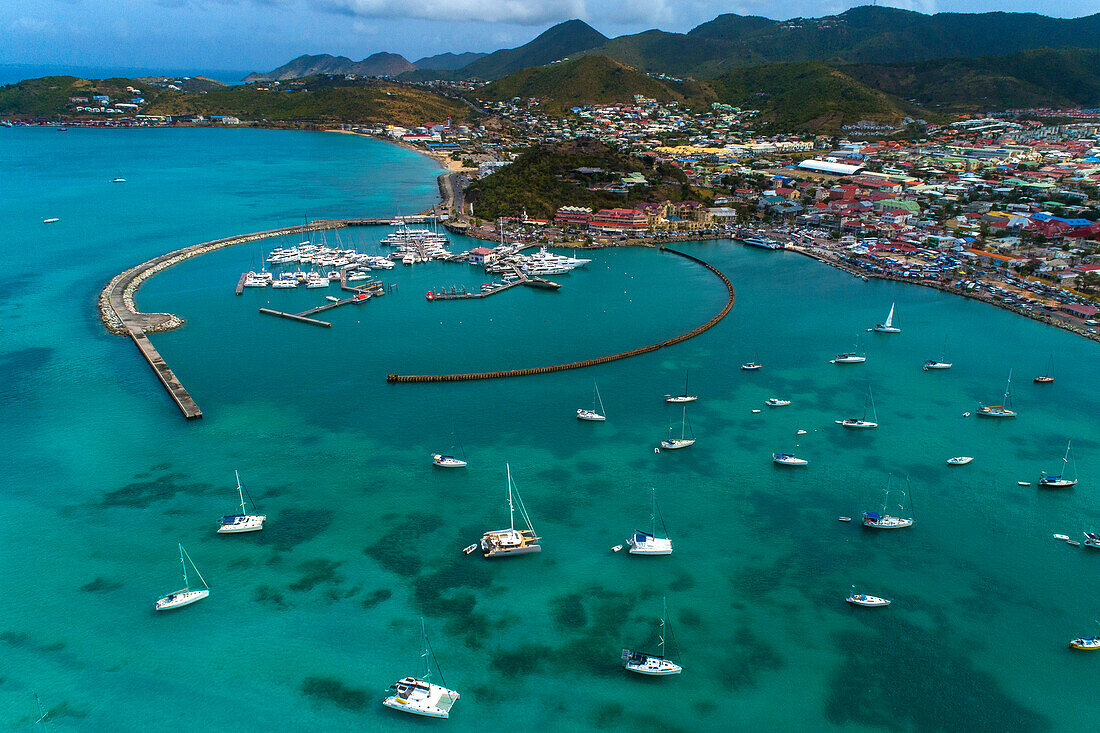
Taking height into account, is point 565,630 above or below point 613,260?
below

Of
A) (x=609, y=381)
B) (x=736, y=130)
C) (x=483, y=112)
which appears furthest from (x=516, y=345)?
(x=483, y=112)

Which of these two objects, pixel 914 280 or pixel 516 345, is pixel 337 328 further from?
pixel 914 280

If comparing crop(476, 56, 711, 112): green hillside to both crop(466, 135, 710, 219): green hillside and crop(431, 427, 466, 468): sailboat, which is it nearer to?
crop(466, 135, 710, 219): green hillside

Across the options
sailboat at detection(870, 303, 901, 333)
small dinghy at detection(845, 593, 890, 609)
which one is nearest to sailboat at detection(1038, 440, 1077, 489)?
small dinghy at detection(845, 593, 890, 609)

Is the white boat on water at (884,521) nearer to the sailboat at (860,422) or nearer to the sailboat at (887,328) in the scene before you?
the sailboat at (860,422)

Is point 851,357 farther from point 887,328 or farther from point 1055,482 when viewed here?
point 1055,482

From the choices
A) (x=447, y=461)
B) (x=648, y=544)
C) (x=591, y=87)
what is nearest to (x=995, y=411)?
(x=648, y=544)
